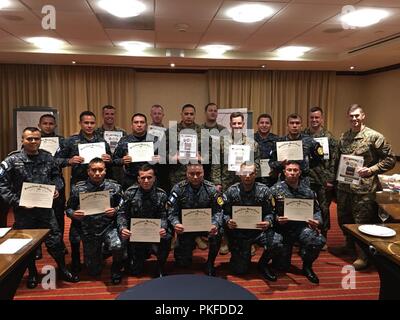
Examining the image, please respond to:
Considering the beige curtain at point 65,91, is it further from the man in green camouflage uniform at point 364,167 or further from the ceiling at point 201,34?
the man in green camouflage uniform at point 364,167

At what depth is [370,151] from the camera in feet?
11.8

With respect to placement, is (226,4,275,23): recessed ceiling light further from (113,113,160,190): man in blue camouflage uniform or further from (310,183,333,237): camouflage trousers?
(310,183,333,237): camouflage trousers

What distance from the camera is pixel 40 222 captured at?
299 cm

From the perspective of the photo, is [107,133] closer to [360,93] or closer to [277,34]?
[277,34]

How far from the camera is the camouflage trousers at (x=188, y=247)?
3209 mm

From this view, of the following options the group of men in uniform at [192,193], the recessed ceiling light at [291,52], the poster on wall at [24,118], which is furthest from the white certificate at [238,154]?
the poster on wall at [24,118]

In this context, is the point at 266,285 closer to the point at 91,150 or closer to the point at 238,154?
the point at 238,154

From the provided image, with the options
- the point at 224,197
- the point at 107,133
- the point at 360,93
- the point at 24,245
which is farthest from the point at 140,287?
the point at 360,93

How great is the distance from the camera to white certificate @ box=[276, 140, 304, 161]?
11.9 feet

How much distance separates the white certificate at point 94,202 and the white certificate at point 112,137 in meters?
1.17

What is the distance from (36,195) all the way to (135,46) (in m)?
3.09

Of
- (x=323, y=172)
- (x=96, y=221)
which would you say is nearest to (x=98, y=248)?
(x=96, y=221)

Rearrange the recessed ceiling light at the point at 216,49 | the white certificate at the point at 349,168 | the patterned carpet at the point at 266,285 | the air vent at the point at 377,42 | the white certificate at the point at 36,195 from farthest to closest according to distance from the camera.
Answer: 1. the recessed ceiling light at the point at 216,49
2. the air vent at the point at 377,42
3. the white certificate at the point at 349,168
4. the patterned carpet at the point at 266,285
5. the white certificate at the point at 36,195

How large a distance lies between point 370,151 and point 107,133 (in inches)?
120
